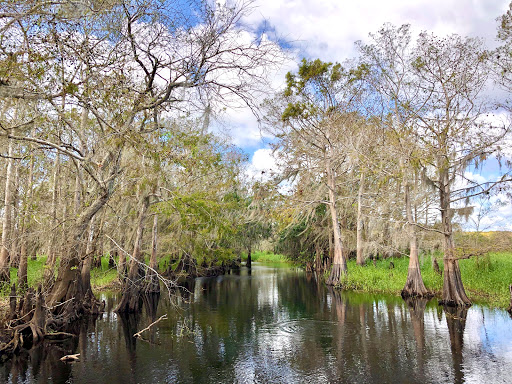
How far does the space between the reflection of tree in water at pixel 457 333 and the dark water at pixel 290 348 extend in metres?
0.03

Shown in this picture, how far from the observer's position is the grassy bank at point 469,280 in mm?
14680

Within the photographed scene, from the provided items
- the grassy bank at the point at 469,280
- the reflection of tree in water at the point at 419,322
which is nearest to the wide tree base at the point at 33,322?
the reflection of tree in water at the point at 419,322

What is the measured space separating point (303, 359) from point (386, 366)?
175 cm

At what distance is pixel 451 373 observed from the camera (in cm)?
735

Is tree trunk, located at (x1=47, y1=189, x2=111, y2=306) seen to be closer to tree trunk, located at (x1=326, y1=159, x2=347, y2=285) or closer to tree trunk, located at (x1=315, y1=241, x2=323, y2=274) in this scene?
tree trunk, located at (x1=326, y1=159, x2=347, y2=285)

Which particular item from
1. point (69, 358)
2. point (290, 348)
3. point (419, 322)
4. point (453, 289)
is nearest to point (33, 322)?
point (69, 358)

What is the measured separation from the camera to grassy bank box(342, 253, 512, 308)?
14680 millimetres

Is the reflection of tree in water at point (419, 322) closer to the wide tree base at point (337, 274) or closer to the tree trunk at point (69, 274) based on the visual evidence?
the wide tree base at point (337, 274)

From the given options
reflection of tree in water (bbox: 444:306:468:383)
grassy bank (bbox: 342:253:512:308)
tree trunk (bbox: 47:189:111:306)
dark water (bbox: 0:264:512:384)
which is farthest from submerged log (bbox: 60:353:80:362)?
grassy bank (bbox: 342:253:512:308)

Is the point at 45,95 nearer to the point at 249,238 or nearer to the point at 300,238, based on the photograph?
the point at 300,238

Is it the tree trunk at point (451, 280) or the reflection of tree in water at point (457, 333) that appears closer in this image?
the reflection of tree in water at point (457, 333)

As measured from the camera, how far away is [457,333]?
1024 centimetres

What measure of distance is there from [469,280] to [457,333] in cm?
704

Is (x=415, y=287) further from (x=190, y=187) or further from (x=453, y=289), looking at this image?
(x=190, y=187)
